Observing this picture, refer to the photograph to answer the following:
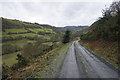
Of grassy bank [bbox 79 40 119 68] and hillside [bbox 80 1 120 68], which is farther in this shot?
hillside [bbox 80 1 120 68]

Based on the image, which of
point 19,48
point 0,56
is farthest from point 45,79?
point 19,48

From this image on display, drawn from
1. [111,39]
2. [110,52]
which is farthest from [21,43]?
[110,52]

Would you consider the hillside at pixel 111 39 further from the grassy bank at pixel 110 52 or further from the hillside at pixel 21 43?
the hillside at pixel 21 43

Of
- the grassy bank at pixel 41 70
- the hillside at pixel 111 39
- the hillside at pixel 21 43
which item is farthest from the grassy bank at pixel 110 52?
the hillside at pixel 21 43

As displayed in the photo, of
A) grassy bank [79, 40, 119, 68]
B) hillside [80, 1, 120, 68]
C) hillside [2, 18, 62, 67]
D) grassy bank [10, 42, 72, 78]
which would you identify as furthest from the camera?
hillside [2, 18, 62, 67]

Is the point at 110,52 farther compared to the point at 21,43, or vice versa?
the point at 21,43

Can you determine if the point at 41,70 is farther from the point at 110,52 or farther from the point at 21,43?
the point at 21,43

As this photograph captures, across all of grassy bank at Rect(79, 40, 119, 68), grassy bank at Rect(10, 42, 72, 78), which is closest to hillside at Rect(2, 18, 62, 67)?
grassy bank at Rect(79, 40, 119, 68)

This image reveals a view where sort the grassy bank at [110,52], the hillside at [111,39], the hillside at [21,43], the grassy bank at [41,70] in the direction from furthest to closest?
the hillside at [21,43] → the hillside at [111,39] → the grassy bank at [110,52] → the grassy bank at [41,70]

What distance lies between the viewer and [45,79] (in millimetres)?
7031

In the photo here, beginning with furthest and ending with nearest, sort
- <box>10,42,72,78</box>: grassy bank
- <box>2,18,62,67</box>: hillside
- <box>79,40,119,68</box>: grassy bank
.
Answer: <box>2,18,62,67</box>: hillside → <box>79,40,119,68</box>: grassy bank → <box>10,42,72,78</box>: grassy bank

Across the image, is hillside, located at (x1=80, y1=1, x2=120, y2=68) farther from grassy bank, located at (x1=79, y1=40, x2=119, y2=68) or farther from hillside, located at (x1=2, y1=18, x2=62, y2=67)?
hillside, located at (x1=2, y1=18, x2=62, y2=67)

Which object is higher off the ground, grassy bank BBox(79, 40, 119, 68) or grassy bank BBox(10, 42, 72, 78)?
grassy bank BBox(79, 40, 119, 68)

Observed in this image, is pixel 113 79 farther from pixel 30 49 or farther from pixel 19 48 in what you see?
pixel 19 48
